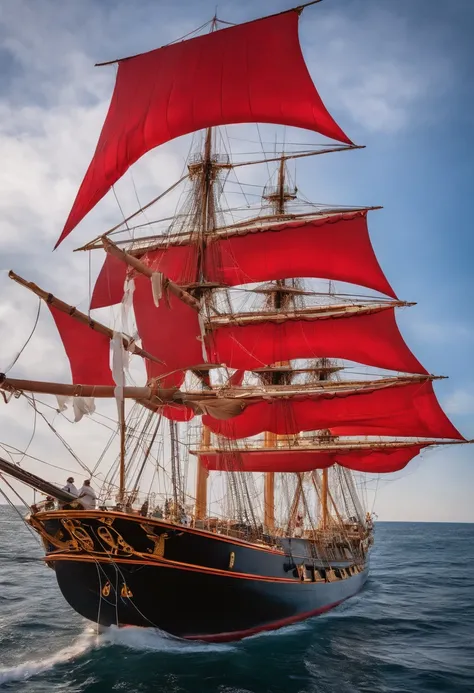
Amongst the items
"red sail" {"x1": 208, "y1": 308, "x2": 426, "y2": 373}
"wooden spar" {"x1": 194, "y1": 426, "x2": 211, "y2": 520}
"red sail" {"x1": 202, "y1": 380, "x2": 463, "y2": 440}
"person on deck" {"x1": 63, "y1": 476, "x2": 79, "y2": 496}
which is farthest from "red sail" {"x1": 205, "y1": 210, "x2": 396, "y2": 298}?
"person on deck" {"x1": 63, "y1": 476, "x2": 79, "y2": 496}

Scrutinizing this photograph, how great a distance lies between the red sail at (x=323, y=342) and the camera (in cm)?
2694

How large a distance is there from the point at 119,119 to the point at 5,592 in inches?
700

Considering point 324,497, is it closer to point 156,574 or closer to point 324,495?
point 324,495

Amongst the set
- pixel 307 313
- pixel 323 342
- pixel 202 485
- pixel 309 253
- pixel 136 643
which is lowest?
pixel 136 643

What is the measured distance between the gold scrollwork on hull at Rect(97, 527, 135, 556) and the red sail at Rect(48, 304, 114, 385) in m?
4.70

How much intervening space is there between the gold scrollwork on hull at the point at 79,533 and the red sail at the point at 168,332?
465 cm

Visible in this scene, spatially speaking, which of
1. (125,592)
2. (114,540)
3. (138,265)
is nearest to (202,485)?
(125,592)

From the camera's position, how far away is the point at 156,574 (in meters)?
13.6

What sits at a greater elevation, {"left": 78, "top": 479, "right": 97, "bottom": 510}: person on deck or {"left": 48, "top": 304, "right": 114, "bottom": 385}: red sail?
{"left": 48, "top": 304, "right": 114, "bottom": 385}: red sail

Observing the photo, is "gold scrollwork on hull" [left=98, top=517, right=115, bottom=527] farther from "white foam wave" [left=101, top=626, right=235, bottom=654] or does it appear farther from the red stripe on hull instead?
the red stripe on hull

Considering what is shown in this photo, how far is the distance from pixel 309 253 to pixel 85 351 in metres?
13.5

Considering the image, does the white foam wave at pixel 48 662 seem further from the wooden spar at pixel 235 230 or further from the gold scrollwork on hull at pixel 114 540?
the wooden spar at pixel 235 230

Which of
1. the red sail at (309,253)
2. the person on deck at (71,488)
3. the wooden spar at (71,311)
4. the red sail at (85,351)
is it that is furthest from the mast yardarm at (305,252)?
the person on deck at (71,488)

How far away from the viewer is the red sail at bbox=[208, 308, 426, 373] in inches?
1061
